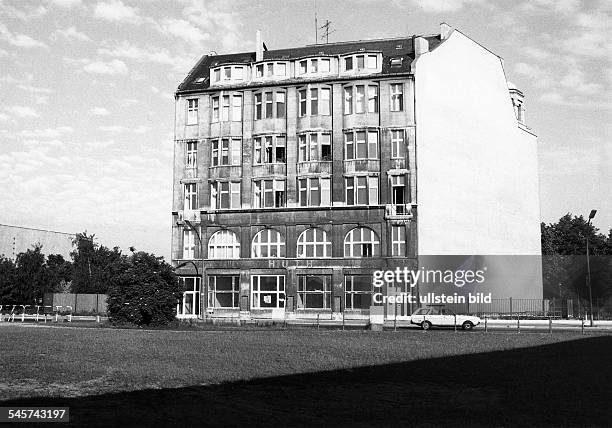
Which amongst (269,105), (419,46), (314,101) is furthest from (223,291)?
(419,46)

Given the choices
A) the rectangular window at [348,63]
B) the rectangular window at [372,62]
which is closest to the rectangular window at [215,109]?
the rectangular window at [348,63]

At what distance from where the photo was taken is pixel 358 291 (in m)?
61.3

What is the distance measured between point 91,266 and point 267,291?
83.1ft

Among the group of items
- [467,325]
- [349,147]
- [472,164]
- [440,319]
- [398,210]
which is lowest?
[467,325]

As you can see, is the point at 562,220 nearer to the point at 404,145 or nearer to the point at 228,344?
the point at 404,145

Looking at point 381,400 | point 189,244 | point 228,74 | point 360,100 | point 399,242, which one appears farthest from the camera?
point 228,74

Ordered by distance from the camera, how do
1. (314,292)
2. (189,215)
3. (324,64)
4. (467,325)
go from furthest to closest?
(189,215), (324,64), (314,292), (467,325)

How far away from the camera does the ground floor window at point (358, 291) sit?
200ft

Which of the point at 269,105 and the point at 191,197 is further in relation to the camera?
the point at 191,197

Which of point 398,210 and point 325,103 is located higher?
point 325,103

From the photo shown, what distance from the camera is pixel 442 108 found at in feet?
211

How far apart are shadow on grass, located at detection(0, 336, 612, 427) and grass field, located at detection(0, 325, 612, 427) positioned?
24 millimetres

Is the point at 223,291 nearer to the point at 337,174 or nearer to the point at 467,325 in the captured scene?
the point at 337,174

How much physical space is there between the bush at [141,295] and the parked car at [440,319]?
51.4 ft
